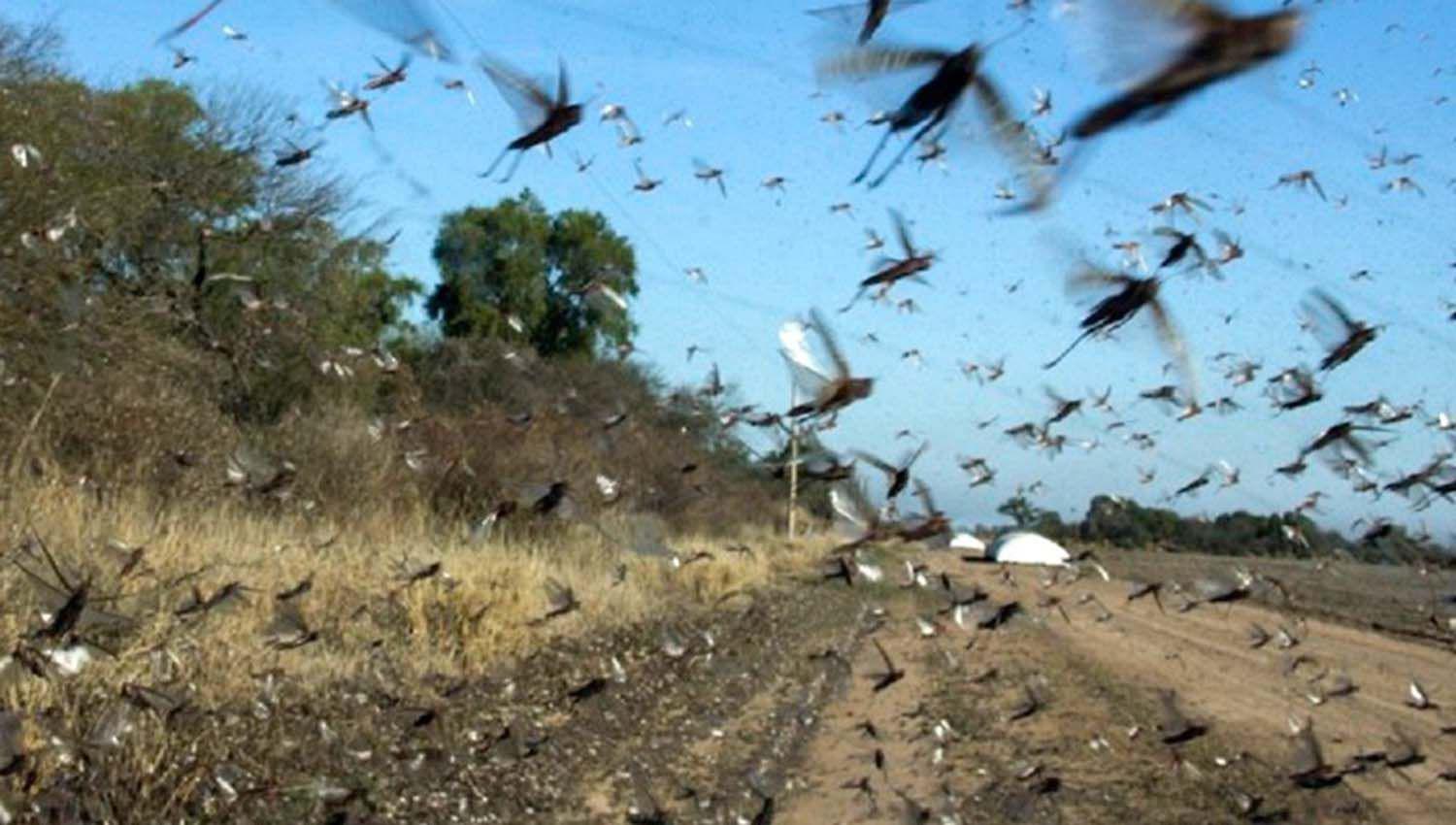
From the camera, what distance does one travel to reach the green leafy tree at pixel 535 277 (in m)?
5.92

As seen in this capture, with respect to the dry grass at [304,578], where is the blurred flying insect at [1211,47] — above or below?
above

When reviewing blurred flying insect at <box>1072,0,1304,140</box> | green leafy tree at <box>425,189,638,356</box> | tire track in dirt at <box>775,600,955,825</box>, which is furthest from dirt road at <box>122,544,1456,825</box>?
blurred flying insect at <box>1072,0,1304,140</box>

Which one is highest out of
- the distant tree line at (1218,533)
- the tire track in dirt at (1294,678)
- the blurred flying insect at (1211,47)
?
the blurred flying insect at (1211,47)

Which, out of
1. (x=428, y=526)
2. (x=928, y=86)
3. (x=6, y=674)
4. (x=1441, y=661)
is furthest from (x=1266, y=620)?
(x=928, y=86)

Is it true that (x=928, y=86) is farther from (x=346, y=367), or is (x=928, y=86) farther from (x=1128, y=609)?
(x=1128, y=609)

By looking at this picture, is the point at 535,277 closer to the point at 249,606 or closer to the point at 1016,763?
the point at 249,606

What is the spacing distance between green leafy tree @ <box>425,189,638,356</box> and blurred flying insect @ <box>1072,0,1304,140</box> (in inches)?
152

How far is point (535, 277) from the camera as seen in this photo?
10.9m

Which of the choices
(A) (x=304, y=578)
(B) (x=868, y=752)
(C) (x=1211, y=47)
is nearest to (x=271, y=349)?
(A) (x=304, y=578)

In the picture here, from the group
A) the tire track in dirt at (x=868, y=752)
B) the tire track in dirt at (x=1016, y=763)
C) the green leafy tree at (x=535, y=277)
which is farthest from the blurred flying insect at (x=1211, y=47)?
the tire track in dirt at (x=868, y=752)

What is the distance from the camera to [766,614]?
1989cm

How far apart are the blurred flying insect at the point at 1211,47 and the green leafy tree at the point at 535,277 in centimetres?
385

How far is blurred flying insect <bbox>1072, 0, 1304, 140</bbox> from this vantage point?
108 cm

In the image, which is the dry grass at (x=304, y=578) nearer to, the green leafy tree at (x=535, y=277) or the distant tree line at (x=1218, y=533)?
the green leafy tree at (x=535, y=277)
